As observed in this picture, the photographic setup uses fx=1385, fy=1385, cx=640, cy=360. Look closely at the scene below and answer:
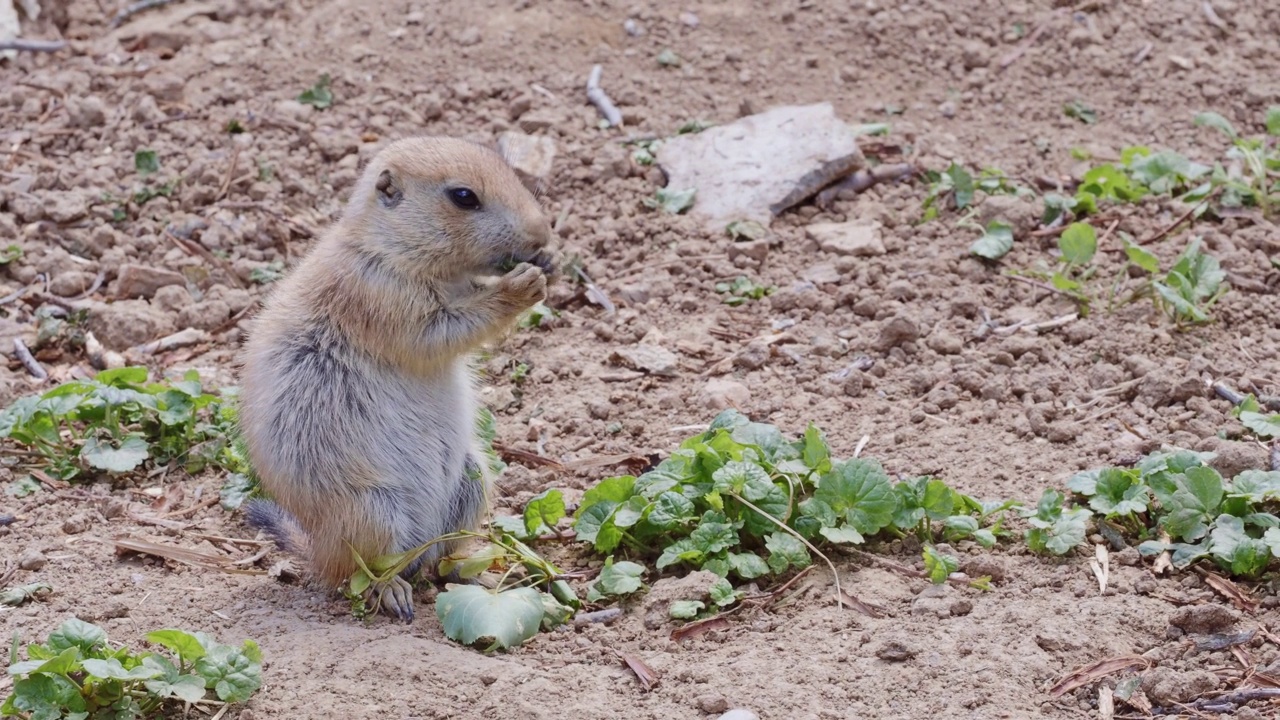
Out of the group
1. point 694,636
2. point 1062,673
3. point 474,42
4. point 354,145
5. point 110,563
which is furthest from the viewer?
point 474,42

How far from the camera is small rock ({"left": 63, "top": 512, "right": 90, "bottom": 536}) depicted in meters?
4.91

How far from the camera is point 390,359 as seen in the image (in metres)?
4.77

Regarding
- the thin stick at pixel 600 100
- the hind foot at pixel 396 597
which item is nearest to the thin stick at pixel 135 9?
the thin stick at pixel 600 100

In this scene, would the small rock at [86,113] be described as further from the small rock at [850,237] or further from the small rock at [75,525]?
the small rock at [850,237]

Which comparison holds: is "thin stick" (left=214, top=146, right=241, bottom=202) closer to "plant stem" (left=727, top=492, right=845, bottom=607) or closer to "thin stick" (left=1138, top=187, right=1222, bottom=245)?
"plant stem" (left=727, top=492, right=845, bottom=607)

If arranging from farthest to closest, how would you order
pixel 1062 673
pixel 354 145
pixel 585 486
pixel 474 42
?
1. pixel 474 42
2. pixel 354 145
3. pixel 585 486
4. pixel 1062 673

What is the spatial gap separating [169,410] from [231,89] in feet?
10.1

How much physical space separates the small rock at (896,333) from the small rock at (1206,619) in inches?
81.9

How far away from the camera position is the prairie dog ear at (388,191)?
4.90 metres

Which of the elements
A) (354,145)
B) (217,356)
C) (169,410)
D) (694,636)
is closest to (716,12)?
(354,145)

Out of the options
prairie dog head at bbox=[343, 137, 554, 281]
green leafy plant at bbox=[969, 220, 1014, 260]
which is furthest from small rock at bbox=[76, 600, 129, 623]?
green leafy plant at bbox=[969, 220, 1014, 260]

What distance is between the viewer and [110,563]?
468cm

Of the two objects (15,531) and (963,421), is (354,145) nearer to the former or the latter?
(15,531)

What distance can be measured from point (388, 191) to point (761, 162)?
102 inches
